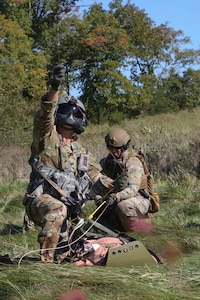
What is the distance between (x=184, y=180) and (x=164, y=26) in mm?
30234

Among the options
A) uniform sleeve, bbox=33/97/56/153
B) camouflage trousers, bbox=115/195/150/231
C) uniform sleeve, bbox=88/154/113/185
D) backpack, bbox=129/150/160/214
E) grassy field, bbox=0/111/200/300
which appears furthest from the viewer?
backpack, bbox=129/150/160/214

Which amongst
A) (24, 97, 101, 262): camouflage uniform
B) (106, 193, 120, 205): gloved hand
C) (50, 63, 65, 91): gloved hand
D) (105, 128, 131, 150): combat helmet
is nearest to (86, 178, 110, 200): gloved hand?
(106, 193, 120, 205): gloved hand

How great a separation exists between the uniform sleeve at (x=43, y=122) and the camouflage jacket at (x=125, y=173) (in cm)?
160

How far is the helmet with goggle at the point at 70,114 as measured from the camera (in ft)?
14.5

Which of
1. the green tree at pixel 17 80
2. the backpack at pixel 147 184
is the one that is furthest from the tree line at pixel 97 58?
the backpack at pixel 147 184

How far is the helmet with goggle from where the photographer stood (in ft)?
14.5

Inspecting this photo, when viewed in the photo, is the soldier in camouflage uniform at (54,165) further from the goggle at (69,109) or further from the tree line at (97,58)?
the tree line at (97,58)

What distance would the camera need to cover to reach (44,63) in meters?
26.8

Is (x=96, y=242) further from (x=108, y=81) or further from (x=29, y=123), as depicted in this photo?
(x=108, y=81)

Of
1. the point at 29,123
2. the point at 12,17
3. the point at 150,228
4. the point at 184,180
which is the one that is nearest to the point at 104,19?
the point at 12,17

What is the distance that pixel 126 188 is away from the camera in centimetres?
586

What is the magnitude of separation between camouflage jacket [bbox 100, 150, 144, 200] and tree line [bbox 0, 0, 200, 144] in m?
12.0

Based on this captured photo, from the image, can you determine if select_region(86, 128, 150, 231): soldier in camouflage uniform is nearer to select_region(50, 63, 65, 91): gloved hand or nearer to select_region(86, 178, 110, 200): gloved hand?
select_region(86, 178, 110, 200): gloved hand

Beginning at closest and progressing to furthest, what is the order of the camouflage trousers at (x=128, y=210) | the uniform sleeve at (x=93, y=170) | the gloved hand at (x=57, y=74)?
the gloved hand at (x=57, y=74)
the uniform sleeve at (x=93, y=170)
the camouflage trousers at (x=128, y=210)
